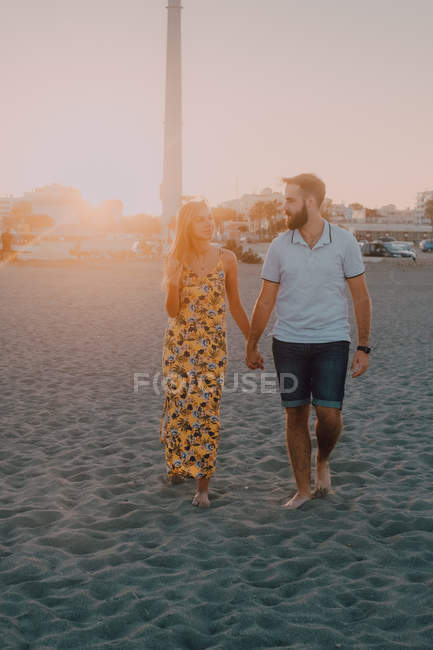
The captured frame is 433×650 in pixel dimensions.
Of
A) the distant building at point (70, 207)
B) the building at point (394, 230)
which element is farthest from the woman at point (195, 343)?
the distant building at point (70, 207)

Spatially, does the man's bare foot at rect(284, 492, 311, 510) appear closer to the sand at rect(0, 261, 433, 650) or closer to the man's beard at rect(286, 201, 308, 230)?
the sand at rect(0, 261, 433, 650)

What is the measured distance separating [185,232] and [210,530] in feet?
5.85

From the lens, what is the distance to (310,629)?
128 inches

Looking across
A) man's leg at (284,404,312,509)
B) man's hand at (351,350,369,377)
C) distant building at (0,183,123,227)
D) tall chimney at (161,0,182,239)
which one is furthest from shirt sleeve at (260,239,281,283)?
distant building at (0,183,123,227)

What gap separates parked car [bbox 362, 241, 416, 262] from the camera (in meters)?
47.8

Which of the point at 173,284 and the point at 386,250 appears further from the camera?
the point at 386,250

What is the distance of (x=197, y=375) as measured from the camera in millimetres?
4680

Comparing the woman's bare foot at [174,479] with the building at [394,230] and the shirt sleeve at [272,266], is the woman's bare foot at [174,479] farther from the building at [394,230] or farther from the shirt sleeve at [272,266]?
the building at [394,230]

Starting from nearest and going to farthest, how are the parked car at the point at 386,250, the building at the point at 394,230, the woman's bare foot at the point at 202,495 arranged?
the woman's bare foot at the point at 202,495 → the parked car at the point at 386,250 → the building at the point at 394,230

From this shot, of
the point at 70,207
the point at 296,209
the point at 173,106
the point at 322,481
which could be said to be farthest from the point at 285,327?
the point at 70,207

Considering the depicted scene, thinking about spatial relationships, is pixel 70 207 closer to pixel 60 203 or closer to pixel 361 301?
pixel 60 203

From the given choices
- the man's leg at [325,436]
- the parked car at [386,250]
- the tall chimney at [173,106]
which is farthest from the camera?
the tall chimney at [173,106]

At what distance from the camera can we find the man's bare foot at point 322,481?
4.84 meters

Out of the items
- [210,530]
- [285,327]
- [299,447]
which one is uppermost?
[285,327]
